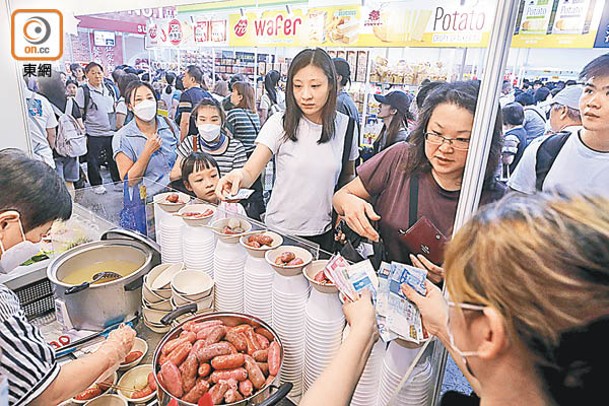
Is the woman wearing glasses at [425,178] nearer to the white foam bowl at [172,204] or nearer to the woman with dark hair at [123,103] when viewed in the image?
the white foam bowl at [172,204]

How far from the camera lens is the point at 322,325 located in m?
1.33

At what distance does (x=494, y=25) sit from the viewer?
1.16m

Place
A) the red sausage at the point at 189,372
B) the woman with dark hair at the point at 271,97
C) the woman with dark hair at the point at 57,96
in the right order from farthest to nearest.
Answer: the woman with dark hair at the point at 57,96 < the woman with dark hair at the point at 271,97 < the red sausage at the point at 189,372

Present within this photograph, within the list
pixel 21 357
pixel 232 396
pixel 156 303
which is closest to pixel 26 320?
pixel 21 357

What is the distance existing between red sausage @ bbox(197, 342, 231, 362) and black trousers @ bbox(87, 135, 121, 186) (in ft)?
6.44

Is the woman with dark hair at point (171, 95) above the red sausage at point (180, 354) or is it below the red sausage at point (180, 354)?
above

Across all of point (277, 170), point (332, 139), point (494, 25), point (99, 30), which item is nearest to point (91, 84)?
point (99, 30)

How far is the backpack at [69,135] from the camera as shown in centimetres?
337

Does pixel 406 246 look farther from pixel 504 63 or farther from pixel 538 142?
pixel 504 63

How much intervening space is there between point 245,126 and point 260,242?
92cm

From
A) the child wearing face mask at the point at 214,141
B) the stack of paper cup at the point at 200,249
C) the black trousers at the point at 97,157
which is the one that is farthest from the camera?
the black trousers at the point at 97,157

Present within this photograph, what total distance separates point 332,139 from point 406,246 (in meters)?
0.62

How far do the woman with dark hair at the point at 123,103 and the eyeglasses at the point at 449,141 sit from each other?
206 centimetres

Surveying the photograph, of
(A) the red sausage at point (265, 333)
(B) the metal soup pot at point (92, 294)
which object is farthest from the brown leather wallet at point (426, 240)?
(B) the metal soup pot at point (92, 294)
